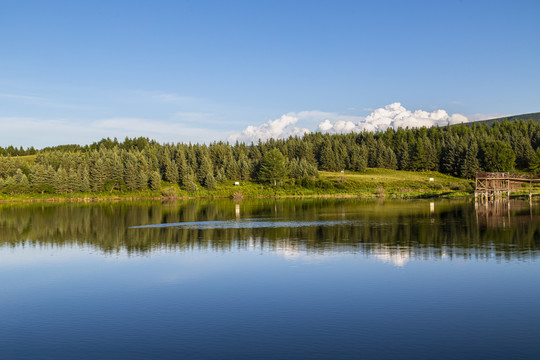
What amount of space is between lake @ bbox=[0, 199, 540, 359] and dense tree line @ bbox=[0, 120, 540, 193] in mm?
79386

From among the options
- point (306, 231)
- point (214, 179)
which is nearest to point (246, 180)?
point (214, 179)

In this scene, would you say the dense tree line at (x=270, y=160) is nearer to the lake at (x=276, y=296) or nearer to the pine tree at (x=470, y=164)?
the pine tree at (x=470, y=164)

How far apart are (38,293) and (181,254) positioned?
1024cm

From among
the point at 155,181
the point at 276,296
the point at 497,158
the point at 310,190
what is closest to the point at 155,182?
the point at 155,181

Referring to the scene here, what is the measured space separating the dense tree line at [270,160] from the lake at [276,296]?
79386mm

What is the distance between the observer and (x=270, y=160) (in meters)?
119

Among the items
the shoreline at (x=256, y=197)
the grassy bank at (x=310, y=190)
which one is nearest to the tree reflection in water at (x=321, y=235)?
the shoreline at (x=256, y=197)

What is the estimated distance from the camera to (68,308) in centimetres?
1819

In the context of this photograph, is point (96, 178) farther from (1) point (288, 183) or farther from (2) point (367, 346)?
(2) point (367, 346)

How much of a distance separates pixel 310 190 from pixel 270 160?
14814 millimetres

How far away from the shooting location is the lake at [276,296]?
1370 centimetres

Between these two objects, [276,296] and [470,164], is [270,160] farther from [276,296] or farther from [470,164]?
[276,296]

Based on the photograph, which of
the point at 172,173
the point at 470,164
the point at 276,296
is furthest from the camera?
the point at 470,164

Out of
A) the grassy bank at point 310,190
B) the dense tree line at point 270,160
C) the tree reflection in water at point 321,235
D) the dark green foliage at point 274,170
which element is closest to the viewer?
the tree reflection in water at point 321,235
